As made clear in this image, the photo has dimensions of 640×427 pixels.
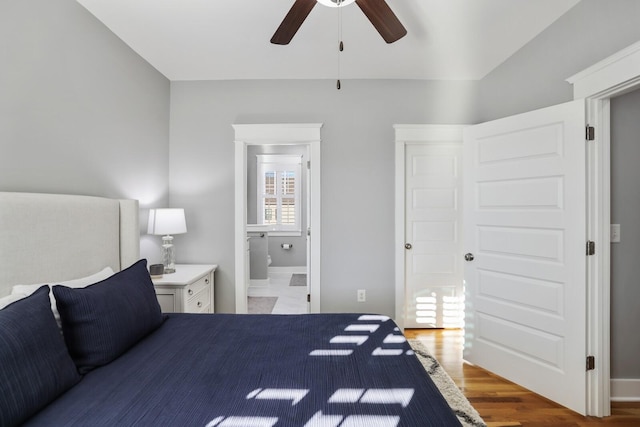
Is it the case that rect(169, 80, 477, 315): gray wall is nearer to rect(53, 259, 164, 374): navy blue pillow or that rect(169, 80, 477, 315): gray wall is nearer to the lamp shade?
the lamp shade

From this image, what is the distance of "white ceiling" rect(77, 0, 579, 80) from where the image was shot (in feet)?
6.45

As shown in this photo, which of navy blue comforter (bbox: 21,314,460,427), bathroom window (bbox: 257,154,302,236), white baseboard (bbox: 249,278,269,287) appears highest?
bathroom window (bbox: 257,154,302,236)

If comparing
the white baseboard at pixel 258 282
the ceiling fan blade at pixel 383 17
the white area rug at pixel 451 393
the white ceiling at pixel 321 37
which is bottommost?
the white area rug at pixel 451 393

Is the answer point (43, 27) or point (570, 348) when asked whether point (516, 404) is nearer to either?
point (570, 348)

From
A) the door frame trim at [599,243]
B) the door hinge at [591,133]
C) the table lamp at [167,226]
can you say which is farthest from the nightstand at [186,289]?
the door hinge at [591,133]

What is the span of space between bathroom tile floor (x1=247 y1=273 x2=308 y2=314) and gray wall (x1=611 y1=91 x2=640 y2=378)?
2.87m

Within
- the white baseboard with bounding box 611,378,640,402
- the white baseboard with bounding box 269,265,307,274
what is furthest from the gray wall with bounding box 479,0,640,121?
the white baseboard with bounding box 269,265,307,274

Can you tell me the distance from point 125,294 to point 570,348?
2.78m

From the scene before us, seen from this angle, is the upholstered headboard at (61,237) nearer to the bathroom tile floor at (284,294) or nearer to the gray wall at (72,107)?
the gray wall at (72,107)

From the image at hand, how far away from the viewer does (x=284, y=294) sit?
174 inches

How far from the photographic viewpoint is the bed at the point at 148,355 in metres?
0.93

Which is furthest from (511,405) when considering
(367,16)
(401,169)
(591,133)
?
(367,16)

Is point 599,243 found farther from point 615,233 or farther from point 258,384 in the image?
point 258,384


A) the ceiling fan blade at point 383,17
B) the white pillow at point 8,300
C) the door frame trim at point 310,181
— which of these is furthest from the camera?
the door frame trim at point 310,181
